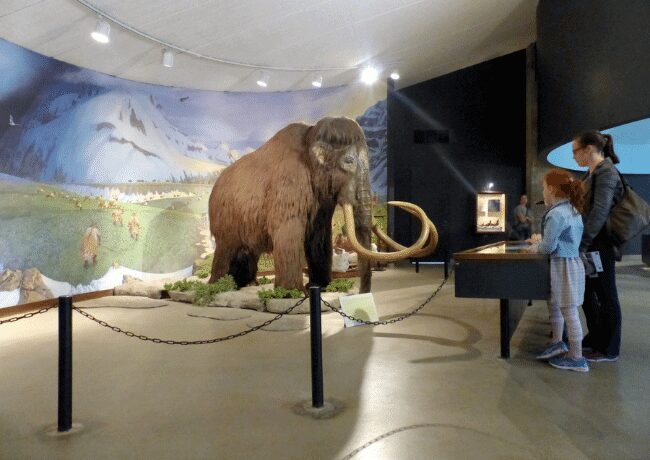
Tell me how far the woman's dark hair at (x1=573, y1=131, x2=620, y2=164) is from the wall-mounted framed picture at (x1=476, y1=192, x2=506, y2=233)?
334 inches

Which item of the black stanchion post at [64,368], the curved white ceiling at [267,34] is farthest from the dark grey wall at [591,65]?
the black stanchion post at [64,368]

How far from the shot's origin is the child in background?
3.40 metres

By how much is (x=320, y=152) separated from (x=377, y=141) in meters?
6.24

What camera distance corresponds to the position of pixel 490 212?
12.1 metres

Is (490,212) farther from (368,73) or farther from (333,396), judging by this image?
(333,396)

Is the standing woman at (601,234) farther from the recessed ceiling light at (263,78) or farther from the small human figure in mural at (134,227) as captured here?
the small human figure in mural at (134,227)

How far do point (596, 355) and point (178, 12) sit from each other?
6251mm

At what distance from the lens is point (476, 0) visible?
811 cm

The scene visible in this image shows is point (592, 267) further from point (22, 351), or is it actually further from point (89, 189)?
point (89, 189)

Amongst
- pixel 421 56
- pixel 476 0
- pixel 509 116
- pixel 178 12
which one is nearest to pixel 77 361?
pixel 178 12

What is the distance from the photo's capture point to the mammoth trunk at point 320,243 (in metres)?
5.93

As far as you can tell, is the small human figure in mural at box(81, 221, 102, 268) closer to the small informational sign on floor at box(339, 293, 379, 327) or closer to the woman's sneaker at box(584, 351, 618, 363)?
the small informational sign on floor at box(339, 293, 379, 327)

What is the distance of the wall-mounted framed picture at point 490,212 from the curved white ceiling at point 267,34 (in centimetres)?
357

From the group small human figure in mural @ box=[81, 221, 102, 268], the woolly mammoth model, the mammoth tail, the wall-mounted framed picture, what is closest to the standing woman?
the woolly mammoth model
